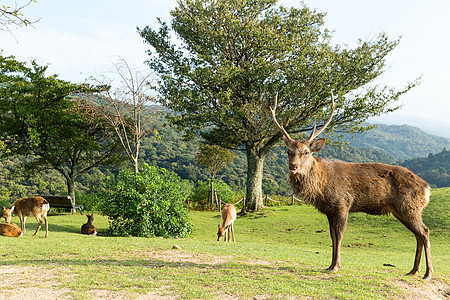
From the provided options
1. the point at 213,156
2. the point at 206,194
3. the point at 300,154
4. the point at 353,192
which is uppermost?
the point at 213,156

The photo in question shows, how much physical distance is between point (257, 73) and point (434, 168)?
65486 mm

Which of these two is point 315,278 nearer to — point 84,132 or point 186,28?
point 186,28

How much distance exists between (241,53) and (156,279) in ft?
59.6

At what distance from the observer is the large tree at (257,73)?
19078mm

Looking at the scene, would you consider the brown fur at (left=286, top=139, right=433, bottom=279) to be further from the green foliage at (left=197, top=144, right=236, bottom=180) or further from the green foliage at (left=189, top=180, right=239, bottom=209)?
the green foliage at (left=197, top=144, right=236, bottom=180)

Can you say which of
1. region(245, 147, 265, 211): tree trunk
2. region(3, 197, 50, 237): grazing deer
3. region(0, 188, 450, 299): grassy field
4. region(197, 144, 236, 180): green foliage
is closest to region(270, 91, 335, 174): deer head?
region(0, 188, 450, 299): grassy field

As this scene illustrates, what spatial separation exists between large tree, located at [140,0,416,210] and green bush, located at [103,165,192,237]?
7171 millimetres

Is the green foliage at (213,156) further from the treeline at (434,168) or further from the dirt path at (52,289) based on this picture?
the treeline at (434,168)

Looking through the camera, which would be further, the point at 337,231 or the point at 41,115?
the point at 41,115

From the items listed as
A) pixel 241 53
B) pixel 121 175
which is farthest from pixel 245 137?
pixel 121 175

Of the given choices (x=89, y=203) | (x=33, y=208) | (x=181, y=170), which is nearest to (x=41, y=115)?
(x=89, y=203)

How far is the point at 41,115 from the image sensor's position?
2141cm

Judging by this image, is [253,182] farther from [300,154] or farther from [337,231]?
[300,154]

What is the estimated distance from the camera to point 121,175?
13117 mm
